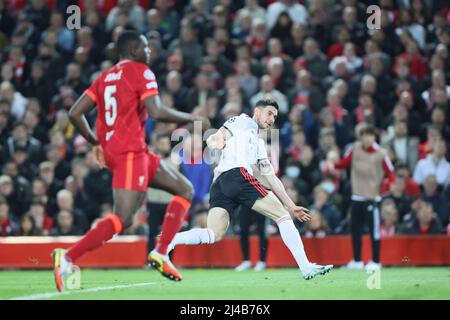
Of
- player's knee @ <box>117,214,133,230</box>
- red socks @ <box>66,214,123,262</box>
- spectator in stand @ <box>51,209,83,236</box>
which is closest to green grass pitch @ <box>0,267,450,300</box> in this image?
red socks @ <box>66,214,123,262</box>

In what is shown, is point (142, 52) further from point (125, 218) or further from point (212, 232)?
point (212, 232)

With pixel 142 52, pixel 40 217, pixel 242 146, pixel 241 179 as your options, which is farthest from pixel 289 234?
pixel 40 217

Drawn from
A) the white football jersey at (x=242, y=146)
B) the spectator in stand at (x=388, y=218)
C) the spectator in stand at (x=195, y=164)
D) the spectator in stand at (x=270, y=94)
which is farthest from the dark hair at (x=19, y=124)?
the white football jersey at (x=242, y=146)

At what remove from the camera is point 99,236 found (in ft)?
31.9

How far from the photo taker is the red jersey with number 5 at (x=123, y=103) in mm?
9883

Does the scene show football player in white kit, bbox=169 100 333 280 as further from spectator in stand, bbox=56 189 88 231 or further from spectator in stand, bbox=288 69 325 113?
spectator in stand, bbox=288 69 325 113

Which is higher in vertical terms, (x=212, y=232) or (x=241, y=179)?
(x=241, y=179)

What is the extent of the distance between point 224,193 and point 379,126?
256 inches

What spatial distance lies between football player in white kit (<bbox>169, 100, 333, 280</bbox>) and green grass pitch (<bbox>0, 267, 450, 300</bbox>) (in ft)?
2.20

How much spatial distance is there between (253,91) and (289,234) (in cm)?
725

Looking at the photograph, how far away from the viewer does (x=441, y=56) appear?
59.9 feet

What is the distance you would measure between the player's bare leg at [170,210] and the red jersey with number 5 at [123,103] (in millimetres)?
349

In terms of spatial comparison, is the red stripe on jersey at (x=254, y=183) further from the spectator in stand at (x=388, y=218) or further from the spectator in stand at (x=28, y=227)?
the spectator in stand at (x=28, y=227)
